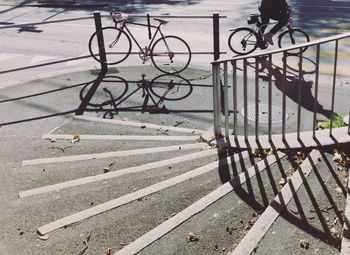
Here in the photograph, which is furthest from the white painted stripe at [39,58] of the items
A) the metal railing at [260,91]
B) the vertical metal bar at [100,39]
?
the metal railing at [260,91]

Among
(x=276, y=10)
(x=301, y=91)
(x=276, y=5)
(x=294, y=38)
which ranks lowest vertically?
(x=301, y=91)

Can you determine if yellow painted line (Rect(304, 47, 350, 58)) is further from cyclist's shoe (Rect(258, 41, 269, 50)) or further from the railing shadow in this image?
the railing shadow

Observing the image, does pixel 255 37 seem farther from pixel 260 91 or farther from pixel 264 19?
pixel 260 91

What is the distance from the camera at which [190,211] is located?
405 centimetres

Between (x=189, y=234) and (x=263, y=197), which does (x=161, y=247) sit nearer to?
(x=189, y=234)

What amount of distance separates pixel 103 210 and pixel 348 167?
2.60 meters

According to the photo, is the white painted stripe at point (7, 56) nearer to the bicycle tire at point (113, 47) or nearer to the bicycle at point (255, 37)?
the bicycle tire at point (113, 47)

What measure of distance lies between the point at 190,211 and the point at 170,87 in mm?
4973

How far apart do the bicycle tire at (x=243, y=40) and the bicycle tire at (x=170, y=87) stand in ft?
7.55

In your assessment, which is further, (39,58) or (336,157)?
(39,58)

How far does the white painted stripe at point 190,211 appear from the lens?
364 cm

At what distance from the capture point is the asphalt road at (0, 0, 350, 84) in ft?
36.7

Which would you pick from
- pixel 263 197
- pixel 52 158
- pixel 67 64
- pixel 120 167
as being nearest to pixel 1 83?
pixel 67 64

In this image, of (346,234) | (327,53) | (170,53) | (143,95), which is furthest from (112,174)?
(327,53)
